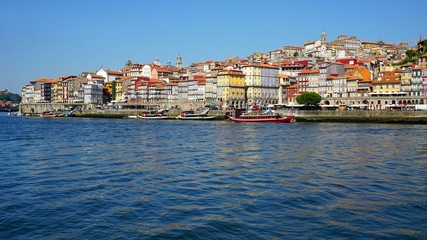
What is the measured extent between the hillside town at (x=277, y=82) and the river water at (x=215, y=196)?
176ft

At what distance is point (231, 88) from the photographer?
95.7 metres

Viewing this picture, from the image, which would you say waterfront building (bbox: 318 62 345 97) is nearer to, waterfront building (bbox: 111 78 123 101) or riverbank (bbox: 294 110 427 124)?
riverbank (bbox: 294 110 427 124)

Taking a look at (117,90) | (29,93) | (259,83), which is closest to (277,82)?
(259,83)

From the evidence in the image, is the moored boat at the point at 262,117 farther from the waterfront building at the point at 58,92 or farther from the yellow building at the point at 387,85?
the waterfront building at the point at 58,92

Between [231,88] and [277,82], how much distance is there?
12.1 metres

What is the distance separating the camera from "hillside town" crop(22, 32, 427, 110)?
247 feet

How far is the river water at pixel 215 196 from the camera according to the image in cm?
1077

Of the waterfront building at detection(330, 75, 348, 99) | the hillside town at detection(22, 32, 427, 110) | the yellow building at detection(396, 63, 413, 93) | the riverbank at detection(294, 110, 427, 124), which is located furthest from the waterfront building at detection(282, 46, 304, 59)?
the riverbank at detection(294, 110, 427, 124)

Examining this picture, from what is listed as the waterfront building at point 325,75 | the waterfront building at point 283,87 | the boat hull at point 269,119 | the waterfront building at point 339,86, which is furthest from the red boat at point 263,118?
the waterfront building at point 283,87

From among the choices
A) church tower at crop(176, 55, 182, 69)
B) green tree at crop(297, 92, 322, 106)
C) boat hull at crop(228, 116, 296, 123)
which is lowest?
boat hull at crop(228, 116, 296, 123)

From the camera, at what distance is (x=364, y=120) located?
6138 centimetres

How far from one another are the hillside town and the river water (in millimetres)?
53631

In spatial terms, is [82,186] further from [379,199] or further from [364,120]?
[364,120]

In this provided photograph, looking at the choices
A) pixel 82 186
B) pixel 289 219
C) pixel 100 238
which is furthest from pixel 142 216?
pixel 82 186
